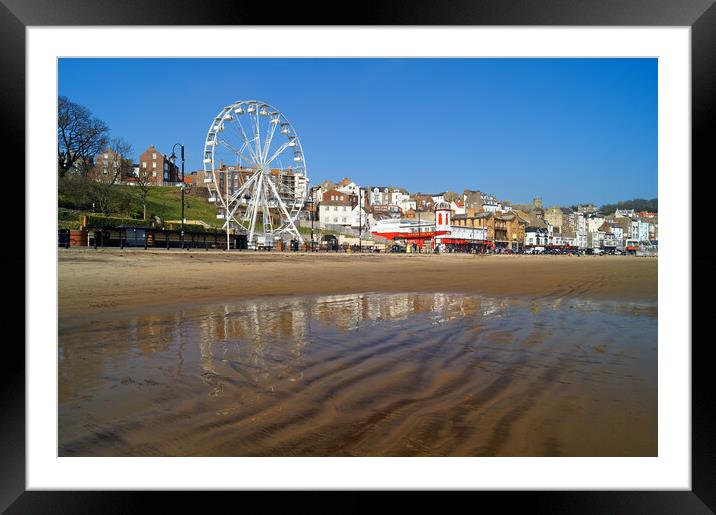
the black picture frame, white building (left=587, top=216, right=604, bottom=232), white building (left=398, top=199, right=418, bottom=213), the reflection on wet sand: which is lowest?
the reflection on wet sand

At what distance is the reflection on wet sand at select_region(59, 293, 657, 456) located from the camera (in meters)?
2.39

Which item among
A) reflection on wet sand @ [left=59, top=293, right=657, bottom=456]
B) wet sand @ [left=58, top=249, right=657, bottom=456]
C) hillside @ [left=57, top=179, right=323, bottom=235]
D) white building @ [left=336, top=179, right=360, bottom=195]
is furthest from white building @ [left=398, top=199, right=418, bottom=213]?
reflection on wet sand @ [left=59, top=293, right=657, bottom=456]

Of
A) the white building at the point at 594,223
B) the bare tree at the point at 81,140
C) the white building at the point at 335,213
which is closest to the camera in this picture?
the bare tree at the point at 81,140

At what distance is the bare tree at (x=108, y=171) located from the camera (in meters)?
27.3

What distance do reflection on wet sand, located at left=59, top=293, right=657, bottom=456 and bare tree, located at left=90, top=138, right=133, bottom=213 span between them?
978 inches

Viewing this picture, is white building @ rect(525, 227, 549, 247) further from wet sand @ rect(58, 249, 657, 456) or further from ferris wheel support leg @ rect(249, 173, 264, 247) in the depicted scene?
wet sand @ rect(58, 249, 657, 456)

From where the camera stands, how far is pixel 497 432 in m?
2.50

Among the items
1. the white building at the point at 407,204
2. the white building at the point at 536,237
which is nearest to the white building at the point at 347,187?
the white building at the point at 407,204
